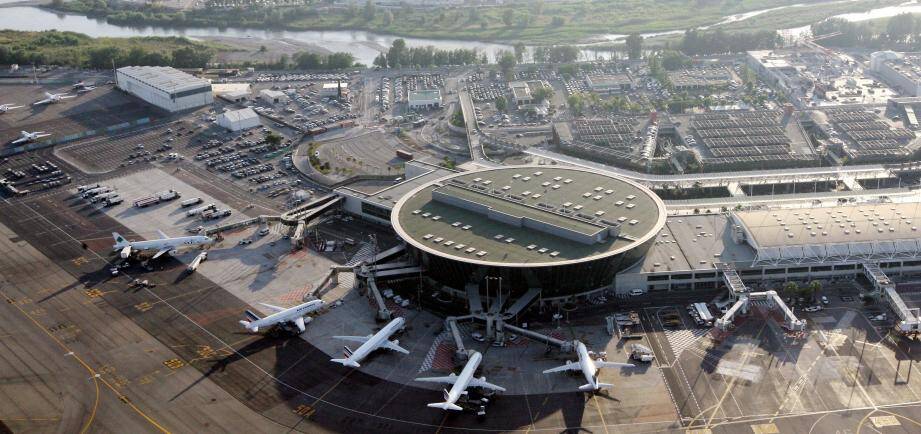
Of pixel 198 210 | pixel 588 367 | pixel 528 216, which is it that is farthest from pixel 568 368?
pixel 198 210

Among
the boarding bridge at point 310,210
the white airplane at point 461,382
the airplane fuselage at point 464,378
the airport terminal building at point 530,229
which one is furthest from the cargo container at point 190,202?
the airplane fuselage at point 464,378

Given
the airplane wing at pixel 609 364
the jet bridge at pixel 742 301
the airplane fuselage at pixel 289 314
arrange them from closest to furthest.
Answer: the airplane wing at pixel 609 364
the jet bridge at pixel 742 301
the airplane fuselage at pixel 289 314

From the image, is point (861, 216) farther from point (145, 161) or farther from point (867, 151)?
point (145, 161)

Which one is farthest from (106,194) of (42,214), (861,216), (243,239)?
(861,216)

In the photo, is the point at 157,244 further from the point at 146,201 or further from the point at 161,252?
the point at 146,201

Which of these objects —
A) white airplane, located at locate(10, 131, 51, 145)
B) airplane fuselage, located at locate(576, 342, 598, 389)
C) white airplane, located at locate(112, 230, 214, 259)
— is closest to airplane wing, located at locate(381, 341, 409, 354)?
airplane fuselage, located at locate(576, 342, 598, 389)

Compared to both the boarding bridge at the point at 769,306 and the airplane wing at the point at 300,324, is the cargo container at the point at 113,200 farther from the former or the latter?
the boarding bridge at the point at 769,306
